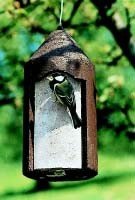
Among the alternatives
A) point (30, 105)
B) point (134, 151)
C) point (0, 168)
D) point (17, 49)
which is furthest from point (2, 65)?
point (30, 105)

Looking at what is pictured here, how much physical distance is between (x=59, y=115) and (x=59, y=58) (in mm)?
210

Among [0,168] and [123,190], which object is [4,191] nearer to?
[0,168]

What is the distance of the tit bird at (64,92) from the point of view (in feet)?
8.90

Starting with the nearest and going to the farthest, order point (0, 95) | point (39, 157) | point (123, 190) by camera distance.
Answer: point (39, 157), point (123, 190), point (0, 95)

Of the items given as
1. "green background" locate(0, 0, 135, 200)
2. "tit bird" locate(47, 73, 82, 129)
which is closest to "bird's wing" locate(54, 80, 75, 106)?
"tit bird" locate(47, 73, 82, 129)

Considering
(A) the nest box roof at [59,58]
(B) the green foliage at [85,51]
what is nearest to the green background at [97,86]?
(B) the green foliage at [85,51]

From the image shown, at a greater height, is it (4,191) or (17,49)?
(17,49)

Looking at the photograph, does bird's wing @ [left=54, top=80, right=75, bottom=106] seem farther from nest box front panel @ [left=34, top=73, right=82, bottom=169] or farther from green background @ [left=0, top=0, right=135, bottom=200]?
green background @ [left=0, top=0, right=135, bottom=200]

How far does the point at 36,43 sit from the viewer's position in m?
4.87

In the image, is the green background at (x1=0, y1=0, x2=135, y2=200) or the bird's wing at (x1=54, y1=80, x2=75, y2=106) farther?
the green background at (x1=0, y1=0, x2=135, y2=200)

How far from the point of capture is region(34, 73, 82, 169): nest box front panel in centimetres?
270

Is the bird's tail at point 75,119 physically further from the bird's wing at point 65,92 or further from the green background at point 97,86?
the green background at point 97,86

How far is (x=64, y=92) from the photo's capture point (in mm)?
2715

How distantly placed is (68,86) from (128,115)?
2.00 meters
